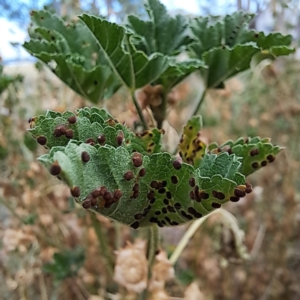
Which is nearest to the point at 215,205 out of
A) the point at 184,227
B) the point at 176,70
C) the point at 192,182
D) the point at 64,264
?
the point at 192,182

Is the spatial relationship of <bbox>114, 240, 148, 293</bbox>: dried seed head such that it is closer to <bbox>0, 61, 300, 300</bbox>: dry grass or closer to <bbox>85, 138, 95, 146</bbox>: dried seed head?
<bbox>0, 61, 300, 300</bbox>: dry grass

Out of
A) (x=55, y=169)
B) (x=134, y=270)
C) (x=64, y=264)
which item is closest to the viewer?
(x=55, y=169)

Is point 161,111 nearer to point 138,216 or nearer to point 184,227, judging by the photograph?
point 138,216

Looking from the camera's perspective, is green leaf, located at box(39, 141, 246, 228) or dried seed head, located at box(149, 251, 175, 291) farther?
dried seed head, located at box(149, 251, 175, 291)

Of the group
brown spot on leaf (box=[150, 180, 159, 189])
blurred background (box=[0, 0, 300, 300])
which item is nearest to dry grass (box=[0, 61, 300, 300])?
blurred background (box=[0, 0, 300, 300])

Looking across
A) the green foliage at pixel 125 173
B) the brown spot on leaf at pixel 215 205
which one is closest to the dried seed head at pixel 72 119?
the green foliage at pixel 125 173

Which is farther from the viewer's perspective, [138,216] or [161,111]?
[161,111]

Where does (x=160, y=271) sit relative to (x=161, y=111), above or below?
below

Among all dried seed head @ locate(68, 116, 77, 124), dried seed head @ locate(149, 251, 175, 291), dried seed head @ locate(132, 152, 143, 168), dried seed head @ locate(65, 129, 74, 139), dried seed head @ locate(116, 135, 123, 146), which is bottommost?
dried seed head @ locate(149, 251, 175, 291)

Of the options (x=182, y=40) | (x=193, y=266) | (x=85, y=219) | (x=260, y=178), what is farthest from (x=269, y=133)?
(x=182, y=40)
